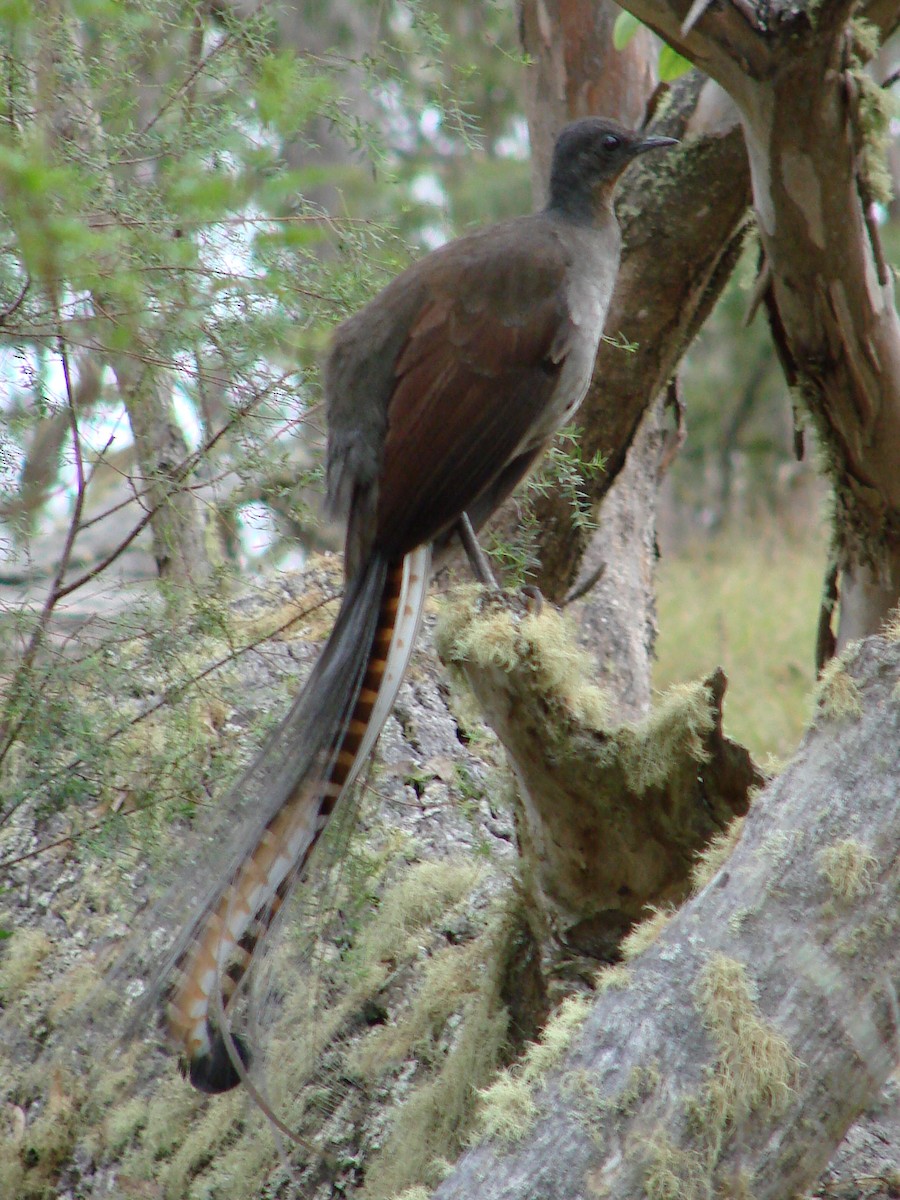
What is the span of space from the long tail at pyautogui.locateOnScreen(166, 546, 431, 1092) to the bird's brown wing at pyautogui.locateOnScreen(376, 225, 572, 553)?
228mm

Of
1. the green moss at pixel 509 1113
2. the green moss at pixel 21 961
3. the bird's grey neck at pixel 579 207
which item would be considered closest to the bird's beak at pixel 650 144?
the bird's grey neck at pixel 579 207

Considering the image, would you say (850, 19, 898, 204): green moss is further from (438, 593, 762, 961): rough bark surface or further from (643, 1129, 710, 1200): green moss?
(643, 1129, 710, 1200): green moss

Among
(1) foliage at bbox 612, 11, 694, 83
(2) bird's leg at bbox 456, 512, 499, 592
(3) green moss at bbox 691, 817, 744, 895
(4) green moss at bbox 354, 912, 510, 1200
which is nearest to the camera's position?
(3) green moss at bbox 691, 817, 744, 895

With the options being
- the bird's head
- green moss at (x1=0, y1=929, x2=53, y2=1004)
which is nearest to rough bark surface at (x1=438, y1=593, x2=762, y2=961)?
the bird's head

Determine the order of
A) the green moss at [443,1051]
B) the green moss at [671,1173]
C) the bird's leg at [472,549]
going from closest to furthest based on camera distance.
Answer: the green moss at [671,1173] < the green moss at [443,1051] < the bird's leg at [472,549]

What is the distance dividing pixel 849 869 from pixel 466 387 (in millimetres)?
1281

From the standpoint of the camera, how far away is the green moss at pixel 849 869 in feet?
5.99

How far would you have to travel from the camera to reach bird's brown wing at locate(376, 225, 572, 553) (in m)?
2.55

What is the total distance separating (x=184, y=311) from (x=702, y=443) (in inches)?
344

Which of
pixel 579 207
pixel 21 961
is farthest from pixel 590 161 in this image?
pixel 21 961

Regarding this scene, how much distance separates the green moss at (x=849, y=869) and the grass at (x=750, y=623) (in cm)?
327

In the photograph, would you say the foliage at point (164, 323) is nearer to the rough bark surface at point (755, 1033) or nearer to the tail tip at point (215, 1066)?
the tail tip at point (215, 1066)

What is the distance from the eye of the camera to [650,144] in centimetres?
318

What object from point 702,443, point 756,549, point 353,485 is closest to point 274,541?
point 353,485
